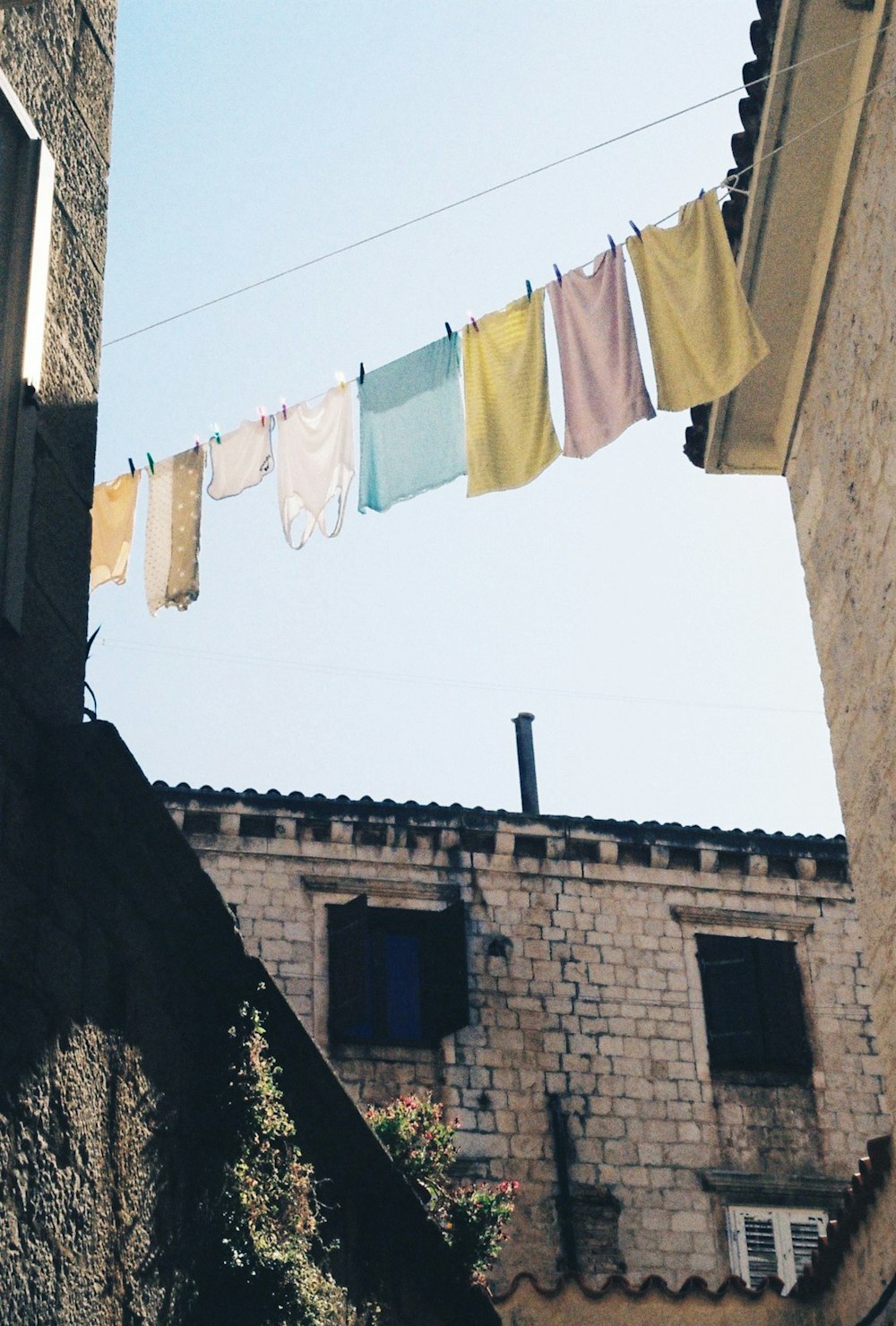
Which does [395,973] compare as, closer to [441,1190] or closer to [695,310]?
[441,1190]

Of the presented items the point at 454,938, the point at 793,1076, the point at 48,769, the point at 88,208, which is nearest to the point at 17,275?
the point at 88,208

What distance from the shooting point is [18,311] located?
4633 millimetres

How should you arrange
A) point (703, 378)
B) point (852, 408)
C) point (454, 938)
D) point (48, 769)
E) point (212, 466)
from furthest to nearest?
1. point (454, 938)
2. point (212, 466)
3. point (852, 408)
4. point (703, 378)
5. point (48, 769)

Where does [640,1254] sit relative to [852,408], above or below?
below

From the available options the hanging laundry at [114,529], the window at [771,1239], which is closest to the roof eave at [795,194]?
the hanging laundry at [114,529]

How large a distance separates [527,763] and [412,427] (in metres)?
9.98

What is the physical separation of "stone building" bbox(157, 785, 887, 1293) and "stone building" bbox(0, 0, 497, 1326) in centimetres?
996

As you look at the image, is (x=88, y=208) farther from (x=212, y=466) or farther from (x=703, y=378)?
(x=212, y=466)

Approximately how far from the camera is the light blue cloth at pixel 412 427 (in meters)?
9.35

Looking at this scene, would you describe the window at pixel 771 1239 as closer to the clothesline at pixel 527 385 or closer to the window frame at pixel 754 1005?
the window frame at pixel 754 1005

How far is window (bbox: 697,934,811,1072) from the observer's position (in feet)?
53.2

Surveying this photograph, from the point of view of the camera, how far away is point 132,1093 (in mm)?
4602

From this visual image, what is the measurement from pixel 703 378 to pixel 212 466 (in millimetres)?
3102

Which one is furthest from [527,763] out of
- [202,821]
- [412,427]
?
[412,427]
